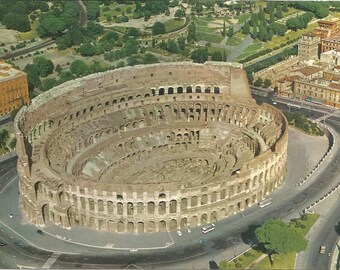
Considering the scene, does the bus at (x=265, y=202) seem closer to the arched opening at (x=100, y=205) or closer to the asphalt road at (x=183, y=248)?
the asphalt road at (x=183, y=248)

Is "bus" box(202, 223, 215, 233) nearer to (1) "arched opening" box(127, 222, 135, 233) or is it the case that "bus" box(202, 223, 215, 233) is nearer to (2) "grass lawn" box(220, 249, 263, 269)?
(2) "grass lawn" box(220, 249, 263, 269)

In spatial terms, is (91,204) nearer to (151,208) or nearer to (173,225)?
(151,208)

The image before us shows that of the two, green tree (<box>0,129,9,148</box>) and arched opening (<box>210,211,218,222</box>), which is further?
green tree (<box>0,129,9,148</box>)

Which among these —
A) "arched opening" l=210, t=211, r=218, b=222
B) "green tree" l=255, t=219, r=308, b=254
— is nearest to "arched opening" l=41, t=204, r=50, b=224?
"arched opening" l=210, t=211, r=218, b=222

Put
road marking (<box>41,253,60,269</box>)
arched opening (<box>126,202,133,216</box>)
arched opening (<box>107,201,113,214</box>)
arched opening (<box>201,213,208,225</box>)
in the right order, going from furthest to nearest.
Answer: arched opening (<box>201,213,208,225</box>) < arched opening (<box>107,201,113,214</box>) < arched opening (<box>126,202,133,216</box>) < road marking (<box>41,253,60,269</box>)

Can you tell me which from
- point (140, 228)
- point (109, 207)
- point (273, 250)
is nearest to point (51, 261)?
point (109, 207)

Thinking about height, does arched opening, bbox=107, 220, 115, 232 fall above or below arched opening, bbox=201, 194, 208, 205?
below

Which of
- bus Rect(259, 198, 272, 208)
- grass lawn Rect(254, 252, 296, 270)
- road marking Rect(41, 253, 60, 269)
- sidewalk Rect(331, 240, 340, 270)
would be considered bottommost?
bus Rect(259, 198, 272, 208)

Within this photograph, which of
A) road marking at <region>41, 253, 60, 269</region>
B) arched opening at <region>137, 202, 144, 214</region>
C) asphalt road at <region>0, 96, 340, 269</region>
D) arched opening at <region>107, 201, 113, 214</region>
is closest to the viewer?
road marking at <region>41, 253, 60, 269</region>
